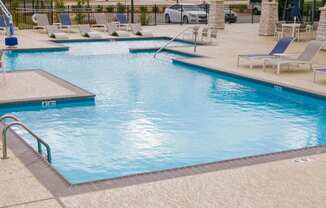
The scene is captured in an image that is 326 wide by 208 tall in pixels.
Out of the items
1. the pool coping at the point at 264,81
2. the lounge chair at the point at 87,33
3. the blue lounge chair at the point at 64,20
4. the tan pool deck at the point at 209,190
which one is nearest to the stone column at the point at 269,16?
the lounge chair at the point at 87,33

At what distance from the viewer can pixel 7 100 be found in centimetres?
995

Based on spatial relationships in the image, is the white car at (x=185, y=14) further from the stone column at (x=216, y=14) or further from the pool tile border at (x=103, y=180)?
the pool tile border at (x=103, y=180)

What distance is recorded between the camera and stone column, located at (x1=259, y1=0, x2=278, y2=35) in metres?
24.1

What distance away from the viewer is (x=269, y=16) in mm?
24094

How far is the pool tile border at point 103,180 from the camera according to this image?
5.52 meters

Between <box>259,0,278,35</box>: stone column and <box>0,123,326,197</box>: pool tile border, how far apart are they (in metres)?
17.7

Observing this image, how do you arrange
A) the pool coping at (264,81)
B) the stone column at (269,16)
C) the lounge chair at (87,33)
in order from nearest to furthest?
the pool coping at (264,81) < the lounge chair at (87,33) < the stone column at (269,16)

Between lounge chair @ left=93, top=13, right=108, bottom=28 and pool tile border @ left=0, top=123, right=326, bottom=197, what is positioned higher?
lounge chair @ left=93, top=13, right=108, bottom=28

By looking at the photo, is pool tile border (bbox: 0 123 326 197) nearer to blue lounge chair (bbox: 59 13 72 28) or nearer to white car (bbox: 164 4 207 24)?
blue lounge chair (bbox: 59 13 72 28)

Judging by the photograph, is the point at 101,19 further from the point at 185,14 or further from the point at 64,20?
the point at 185,14

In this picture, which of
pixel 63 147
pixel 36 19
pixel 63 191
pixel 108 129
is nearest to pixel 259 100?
pixel 108 129

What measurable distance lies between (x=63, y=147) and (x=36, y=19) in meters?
17.6

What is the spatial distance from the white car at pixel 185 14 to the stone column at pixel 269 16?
7.07m

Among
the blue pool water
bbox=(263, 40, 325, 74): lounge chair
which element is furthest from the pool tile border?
bbox=(263, 40, 325, 74): lounge chair
